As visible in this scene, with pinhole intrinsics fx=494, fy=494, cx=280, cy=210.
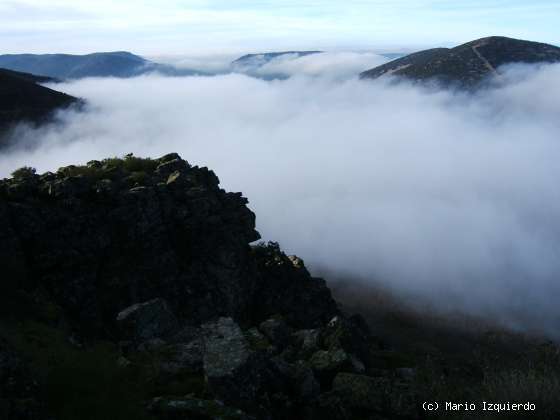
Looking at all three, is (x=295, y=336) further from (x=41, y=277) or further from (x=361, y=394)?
(x=41, y=277)

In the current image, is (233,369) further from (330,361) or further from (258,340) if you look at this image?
(258,340)

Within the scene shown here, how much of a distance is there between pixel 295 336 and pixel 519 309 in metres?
136

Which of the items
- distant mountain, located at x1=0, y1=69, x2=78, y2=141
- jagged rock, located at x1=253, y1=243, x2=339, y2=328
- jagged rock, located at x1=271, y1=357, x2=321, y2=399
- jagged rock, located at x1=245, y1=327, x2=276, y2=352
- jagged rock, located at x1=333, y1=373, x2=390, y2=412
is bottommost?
jagged rock, located at x1=253, y1=243, x2=339, y2=328

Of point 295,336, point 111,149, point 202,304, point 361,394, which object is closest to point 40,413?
point 361,394

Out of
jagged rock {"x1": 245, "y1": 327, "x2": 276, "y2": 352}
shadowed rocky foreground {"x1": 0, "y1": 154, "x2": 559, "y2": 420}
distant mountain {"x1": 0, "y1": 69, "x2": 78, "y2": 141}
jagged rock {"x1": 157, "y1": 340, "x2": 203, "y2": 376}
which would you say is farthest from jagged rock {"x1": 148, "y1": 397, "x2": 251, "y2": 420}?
distant mountain {"x1": 0, "y1": 69, "x2": 78, "y2": 141}

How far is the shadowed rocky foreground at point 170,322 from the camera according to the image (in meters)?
13.3

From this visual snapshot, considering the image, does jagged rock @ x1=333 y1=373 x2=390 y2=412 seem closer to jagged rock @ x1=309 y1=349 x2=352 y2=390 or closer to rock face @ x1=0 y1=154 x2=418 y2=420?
rock face @ x1=0 y1=154 x2=418 y2=420

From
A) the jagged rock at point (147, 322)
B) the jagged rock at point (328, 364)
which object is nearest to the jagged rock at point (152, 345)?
the jagged rock at point (147, 322)

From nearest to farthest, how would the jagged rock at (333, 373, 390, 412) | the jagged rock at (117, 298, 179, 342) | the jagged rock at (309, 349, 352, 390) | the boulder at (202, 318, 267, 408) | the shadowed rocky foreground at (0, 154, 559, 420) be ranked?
1. the shadowed rocky foreground at (0, 154, 559, 420)
2. the boulder at (202, 318, 267, 408)
3. the jagged rock at (333, 373, 390, 412)
4. the jagged rock at (309, 349, 352, 390)
5. the jagged rock at (117, 298, 179, 342)

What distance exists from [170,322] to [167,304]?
5.06 meters

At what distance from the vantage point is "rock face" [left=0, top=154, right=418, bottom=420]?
48.4 ft

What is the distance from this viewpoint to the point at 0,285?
65.5 ft

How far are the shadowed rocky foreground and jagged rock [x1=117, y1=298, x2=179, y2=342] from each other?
61mm

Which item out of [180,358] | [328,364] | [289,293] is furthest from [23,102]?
[328,364]
